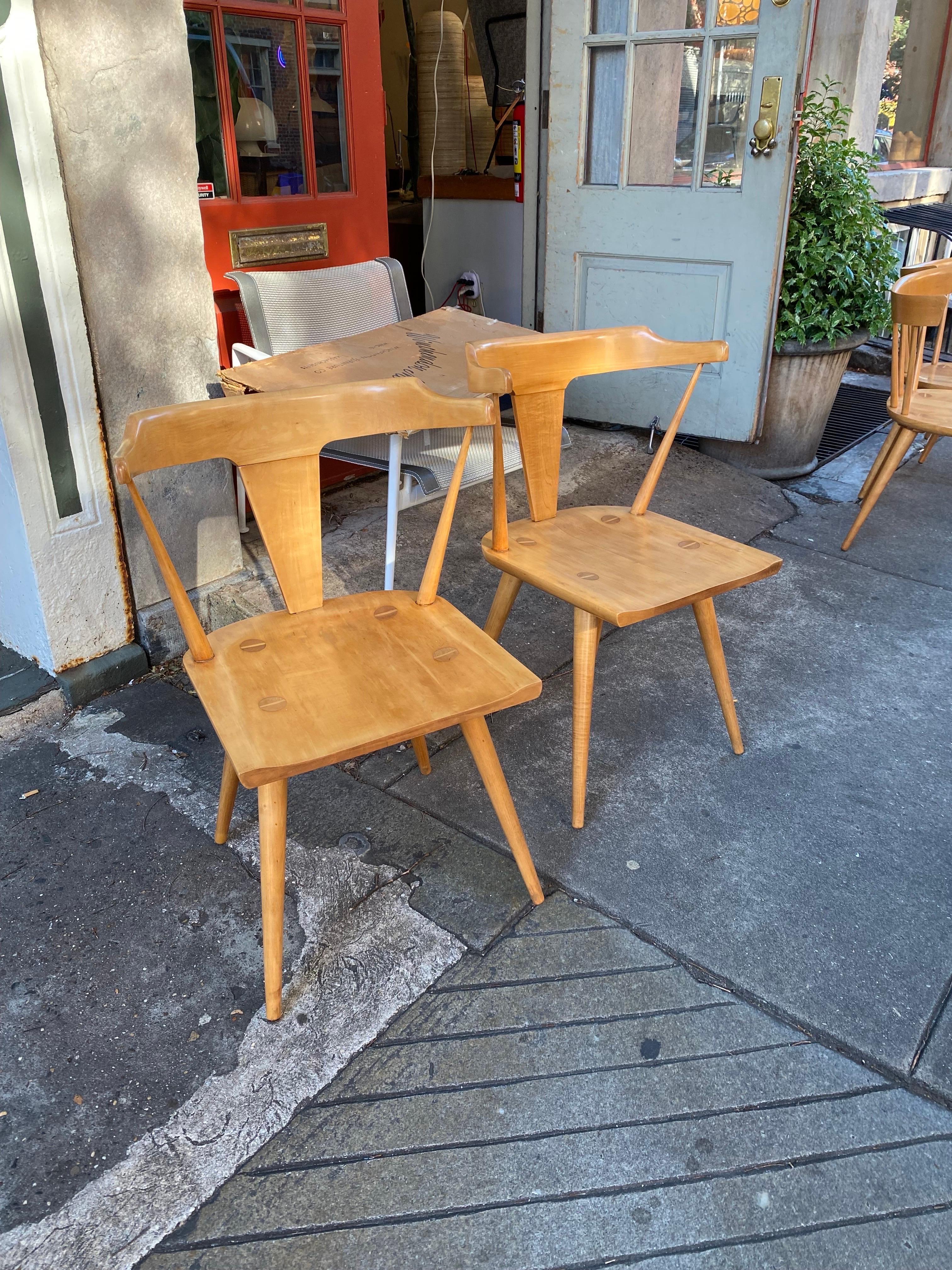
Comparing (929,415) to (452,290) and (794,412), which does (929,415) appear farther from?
(452,290)

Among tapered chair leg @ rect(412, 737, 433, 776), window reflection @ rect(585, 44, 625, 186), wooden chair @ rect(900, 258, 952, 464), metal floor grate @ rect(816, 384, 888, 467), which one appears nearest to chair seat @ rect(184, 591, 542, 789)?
tapered chair leg @ rect(412, 737, 433, 776)

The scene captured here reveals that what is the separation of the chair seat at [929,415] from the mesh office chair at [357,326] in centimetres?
118

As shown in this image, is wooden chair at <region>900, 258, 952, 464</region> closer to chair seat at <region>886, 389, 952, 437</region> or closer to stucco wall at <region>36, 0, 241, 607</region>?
chair seat at <region>886, 389, 952, 437</region>

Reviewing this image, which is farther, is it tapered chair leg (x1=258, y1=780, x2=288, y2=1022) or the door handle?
the door handle

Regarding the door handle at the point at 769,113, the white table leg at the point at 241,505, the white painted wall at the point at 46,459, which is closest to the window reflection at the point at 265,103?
the white table leg at the point at 241,505

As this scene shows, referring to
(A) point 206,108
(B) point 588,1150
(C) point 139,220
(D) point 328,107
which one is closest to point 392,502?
(C) point 139,220

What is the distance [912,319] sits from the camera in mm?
2695

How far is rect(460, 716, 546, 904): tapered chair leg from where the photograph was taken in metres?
1.54

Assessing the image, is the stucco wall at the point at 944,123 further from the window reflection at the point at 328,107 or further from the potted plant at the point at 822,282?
the window reflection at the point at 328,107

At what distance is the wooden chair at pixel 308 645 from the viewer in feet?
4.56

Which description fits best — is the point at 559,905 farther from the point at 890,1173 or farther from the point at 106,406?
the point at 106,406

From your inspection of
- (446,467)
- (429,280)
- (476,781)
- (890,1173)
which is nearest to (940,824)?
(890,1173)

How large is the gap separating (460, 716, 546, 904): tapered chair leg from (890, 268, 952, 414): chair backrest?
1909 mm

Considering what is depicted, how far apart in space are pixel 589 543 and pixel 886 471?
1.44 metres
